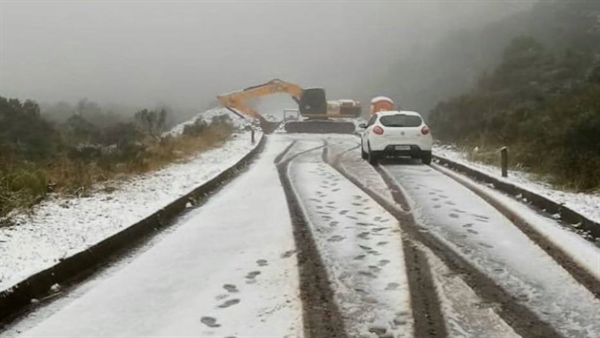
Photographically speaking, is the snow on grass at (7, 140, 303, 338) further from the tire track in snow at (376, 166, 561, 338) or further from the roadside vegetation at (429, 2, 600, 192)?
the roadside vegetation at (429, 2, 600, 192)

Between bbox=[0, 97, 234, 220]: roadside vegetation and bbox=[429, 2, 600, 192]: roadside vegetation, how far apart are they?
30.6 feet

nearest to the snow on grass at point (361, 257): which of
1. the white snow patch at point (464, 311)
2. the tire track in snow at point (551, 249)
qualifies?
the white snow patch at point (464, 311)

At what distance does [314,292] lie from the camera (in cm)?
646

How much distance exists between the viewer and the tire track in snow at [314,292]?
543cm

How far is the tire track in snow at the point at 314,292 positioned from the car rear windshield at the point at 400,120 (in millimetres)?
11379

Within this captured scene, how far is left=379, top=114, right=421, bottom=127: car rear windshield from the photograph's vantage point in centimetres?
2136

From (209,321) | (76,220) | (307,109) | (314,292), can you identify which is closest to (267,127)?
(307,109)

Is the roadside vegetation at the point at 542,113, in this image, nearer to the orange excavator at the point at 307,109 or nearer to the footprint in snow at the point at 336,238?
the orange excavator at the point at 307,109

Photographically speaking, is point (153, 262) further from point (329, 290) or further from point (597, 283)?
point (597, 283)

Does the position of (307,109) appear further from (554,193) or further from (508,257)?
(508,257)

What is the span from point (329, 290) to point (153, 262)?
232cm

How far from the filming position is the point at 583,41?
2036 inches

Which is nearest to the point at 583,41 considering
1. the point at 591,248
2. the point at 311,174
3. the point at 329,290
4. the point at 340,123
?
the point at 340,123

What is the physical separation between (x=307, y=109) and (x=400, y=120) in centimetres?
2273
